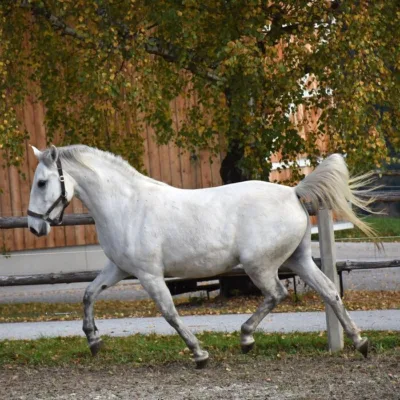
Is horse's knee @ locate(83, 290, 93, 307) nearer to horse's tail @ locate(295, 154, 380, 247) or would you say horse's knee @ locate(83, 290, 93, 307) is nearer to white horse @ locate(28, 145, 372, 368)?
white horse @ locate(28, 145, 372, 368)

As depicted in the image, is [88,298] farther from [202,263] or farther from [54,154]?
[54,154]

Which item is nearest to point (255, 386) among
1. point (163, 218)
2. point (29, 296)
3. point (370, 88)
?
point (163, 218)

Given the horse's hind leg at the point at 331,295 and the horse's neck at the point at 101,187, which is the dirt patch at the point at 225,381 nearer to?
the horse's hind leg at the point at 331,295

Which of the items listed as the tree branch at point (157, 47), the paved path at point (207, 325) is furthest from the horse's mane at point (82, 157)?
the tree branch at point (157, 47)

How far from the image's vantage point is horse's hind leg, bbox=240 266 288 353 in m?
8.56

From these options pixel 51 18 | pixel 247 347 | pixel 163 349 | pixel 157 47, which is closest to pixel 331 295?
pixel 247 347

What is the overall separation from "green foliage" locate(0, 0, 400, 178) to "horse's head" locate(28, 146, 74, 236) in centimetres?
372

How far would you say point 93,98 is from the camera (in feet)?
42.0

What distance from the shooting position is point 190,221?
8531 millimetres

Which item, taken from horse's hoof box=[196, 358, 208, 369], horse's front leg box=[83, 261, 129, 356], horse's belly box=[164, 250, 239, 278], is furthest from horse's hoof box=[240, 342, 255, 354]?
horse's front leg box=[83, 261, 129, 356]

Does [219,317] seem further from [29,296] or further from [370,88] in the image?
[29,296]

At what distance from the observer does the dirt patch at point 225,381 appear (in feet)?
24.2

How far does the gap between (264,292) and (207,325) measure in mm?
2297

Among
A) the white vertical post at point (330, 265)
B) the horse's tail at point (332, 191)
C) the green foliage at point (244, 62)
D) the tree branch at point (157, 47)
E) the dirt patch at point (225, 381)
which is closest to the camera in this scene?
the dirt patch at point (225, 381)
